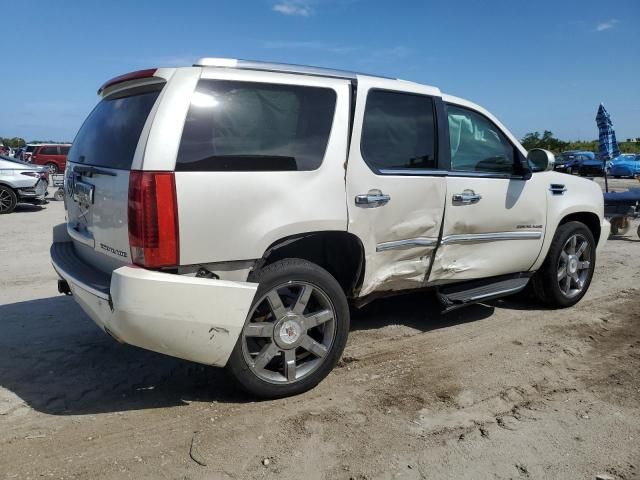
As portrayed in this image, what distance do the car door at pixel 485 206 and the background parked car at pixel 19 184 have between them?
12.4m

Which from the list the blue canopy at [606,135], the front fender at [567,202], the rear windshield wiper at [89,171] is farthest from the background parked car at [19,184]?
the blue canopy at [606,135]

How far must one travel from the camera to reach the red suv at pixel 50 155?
27.8m

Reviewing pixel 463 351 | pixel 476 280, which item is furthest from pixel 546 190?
pixel 463 351

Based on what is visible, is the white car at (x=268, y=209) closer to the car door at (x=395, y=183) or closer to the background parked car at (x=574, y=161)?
the car door at (x=395, y=183)

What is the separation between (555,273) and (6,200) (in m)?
12.9

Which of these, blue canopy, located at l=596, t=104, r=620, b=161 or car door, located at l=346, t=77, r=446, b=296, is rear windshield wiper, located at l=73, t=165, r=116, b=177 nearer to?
car door, located at l=346, t=77, r=446, b=296

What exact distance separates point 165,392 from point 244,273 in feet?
3.38

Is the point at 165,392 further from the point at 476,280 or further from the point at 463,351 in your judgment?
the point at 476,280

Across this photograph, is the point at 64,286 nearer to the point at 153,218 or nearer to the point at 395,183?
the point at 153,218

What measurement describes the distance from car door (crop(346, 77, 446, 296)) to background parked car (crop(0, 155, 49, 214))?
12.3 meters

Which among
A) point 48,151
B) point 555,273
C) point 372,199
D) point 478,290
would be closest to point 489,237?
point 478,290

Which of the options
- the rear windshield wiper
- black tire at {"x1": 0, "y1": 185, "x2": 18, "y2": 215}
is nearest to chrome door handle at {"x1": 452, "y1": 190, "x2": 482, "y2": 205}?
the rear windshield wiper

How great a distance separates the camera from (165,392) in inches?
140

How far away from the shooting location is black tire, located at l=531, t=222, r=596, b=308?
17.0ft
